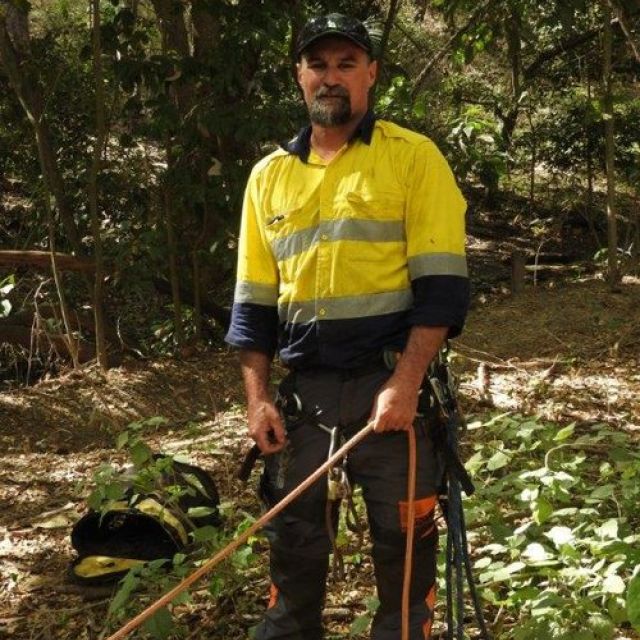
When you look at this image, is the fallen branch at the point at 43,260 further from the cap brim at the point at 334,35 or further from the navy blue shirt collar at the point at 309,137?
the cap brim at the point at 334,35

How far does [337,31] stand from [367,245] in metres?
0.62

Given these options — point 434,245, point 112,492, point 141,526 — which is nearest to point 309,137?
point 434,245

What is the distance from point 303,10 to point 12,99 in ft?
8.54

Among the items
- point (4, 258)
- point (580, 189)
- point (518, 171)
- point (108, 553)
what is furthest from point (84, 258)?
point (518, 171)

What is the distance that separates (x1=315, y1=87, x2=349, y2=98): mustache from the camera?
2607 millimetres

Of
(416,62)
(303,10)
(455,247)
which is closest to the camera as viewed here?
(455,247)

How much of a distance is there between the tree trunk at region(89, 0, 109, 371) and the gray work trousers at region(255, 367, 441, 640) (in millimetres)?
4982

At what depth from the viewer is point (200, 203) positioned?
764 cm

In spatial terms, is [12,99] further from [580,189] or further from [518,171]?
[518,171]

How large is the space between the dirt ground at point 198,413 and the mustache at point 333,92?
189 cm

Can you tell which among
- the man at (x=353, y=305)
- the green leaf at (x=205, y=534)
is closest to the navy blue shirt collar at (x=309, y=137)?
the man at (x=353, y=305)

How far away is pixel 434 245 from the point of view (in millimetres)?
2488

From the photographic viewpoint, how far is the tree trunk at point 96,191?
270 inches

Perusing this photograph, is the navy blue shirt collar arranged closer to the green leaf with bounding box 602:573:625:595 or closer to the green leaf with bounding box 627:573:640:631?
the green leaf with bounding box 627:573:640:631
